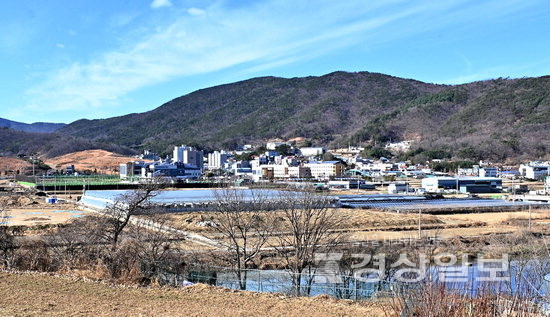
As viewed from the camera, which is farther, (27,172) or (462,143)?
(462,143)

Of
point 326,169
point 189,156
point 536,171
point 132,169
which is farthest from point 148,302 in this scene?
point 189,156

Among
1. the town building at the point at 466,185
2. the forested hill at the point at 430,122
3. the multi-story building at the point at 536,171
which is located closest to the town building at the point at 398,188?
the town building at the point at 466,185

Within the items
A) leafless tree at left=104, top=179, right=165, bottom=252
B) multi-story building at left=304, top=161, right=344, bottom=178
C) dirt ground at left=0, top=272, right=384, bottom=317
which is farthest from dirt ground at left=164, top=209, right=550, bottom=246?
multi-story building at left=304, top=161, right=344, bottom=178

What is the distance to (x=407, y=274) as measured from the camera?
13.4m

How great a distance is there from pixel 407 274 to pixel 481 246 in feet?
38.0

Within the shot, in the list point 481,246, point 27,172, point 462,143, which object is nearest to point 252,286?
point 481,246

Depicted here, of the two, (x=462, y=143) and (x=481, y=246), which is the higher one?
(x=462, y=143)

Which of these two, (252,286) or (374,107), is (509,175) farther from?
(374,107)

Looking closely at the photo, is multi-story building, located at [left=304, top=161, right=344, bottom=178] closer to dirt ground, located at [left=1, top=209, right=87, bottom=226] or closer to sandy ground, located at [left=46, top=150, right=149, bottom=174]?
sandy ground, located at [left=46, top=150, right=149, bottom=174]

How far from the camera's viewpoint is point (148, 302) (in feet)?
27.3

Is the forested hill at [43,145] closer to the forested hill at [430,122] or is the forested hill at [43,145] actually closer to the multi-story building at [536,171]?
the forested hill at [430,122]

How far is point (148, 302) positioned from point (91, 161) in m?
105

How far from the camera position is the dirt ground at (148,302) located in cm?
775

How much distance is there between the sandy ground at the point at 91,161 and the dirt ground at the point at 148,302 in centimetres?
8826
